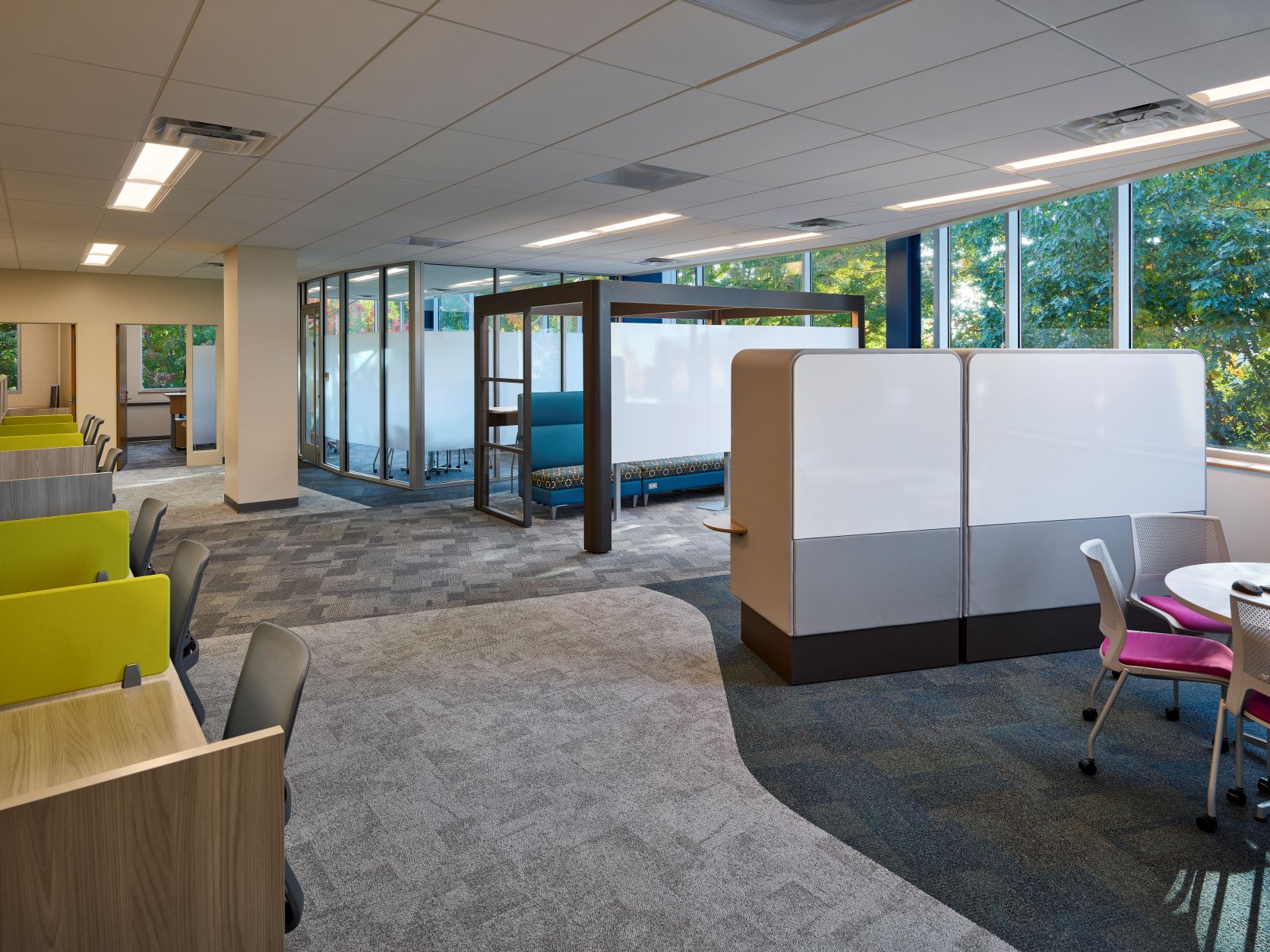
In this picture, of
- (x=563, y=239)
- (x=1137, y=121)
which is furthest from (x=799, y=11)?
(x=563, y=239)

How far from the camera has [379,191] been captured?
6.16 m

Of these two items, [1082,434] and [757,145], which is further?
[757,145]

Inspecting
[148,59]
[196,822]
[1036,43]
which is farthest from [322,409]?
[196,822]

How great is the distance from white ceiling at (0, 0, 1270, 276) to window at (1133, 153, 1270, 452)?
50 centimetres

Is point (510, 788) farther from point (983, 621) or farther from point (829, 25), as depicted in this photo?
point (829, 25)

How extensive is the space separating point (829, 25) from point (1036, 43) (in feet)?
2.92

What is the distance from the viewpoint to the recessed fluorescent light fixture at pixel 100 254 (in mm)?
8828

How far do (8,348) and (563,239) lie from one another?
38.1 feet

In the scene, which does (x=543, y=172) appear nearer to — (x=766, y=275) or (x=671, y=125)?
(x=671, y=125)

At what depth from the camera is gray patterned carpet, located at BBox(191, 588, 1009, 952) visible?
231cm

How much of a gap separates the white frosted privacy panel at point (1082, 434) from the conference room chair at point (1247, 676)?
1.68m

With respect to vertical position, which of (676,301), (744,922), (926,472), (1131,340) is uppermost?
(676,301)

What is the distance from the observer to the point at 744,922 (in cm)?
233

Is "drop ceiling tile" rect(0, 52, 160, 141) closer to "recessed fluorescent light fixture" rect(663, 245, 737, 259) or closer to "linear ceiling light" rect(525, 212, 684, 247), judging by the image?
"linear ceiling light" rect(525, 212, 684, 247)
